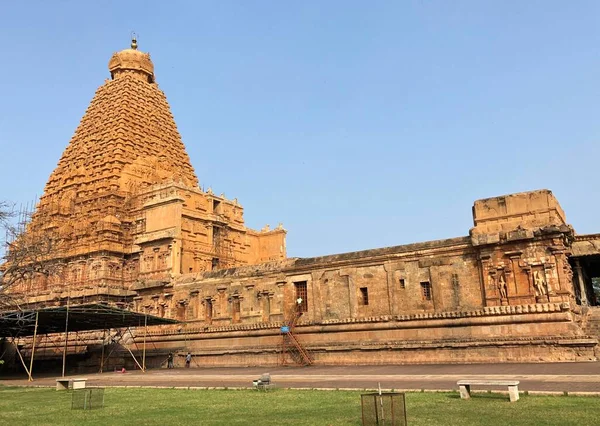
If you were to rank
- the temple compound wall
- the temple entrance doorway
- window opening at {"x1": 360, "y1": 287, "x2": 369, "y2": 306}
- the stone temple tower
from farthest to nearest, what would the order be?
the stone temple tower < the temple entrance doorway < window opening at {"x1": 360, "y1": 287, "x2": 369, "y2": 306} < the temple compound wall

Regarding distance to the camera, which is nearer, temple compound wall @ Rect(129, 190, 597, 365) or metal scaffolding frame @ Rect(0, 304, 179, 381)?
temple compound wall @ Rect(129, 190, 597, 365)

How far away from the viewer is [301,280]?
1369 inches

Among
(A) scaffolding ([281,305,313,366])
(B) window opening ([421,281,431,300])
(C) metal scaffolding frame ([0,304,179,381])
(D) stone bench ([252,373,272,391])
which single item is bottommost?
(D) stone bench ([252,373,272,391])

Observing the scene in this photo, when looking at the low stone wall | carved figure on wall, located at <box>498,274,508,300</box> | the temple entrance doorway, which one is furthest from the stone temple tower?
the temple entrance doorway

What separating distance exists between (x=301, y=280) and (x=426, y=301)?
8403 millimetres

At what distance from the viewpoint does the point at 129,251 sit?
52.3 metres

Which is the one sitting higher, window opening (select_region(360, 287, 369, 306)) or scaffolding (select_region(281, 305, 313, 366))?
window opening (select_region(360, 287, 369, 306))

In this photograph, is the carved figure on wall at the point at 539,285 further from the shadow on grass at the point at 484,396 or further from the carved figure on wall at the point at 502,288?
the shadow on grass at the point at 484,396

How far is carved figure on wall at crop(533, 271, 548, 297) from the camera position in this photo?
1060 inches

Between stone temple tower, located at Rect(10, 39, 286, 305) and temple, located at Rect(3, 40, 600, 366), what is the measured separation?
0.16 meters

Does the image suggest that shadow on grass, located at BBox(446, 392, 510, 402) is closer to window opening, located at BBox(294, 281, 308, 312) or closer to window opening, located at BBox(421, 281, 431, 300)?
window opening, located at BBox(421, 281, 431, 300)

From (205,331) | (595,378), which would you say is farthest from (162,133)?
(595,378)

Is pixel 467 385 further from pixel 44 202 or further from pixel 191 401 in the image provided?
pixel 44 202

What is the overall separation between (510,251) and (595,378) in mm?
11510
